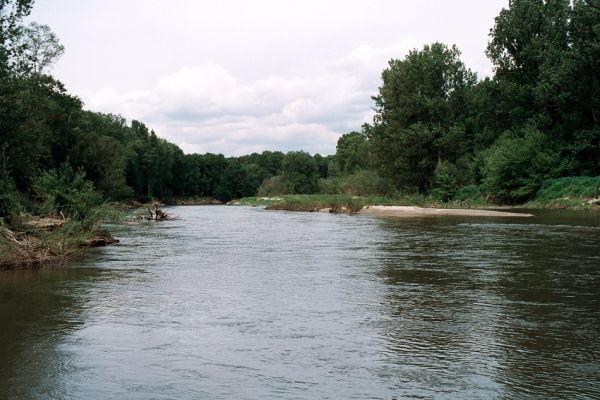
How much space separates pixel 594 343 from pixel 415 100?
211ft

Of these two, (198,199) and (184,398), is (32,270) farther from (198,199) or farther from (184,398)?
(198,199)

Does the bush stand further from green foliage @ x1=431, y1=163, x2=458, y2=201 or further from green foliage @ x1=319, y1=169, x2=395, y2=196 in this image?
green foliage @ x1=431, y1=163, x2=458, y2=201

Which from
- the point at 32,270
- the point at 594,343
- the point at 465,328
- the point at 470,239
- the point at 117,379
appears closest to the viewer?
the point at 117,379

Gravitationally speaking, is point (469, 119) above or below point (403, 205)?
above

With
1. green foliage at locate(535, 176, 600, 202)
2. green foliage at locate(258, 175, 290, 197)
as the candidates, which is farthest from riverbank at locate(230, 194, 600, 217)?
green foliage at locate(258, 175, 290, 197)

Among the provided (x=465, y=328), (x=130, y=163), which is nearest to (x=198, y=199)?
(x=130, y=163)

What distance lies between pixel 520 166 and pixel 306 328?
185ft

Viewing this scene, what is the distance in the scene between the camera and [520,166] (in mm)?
60594

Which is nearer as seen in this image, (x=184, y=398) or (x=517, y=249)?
(x=184, y=398)

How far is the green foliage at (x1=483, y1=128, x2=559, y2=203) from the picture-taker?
195 feet

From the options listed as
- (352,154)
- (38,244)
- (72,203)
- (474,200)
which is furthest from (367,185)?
(38,244)

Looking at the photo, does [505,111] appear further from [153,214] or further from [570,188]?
[153,214]

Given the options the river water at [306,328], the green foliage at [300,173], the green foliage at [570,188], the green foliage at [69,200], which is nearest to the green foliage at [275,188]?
the green foliage at [300,173]

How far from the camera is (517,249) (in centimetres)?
2106
